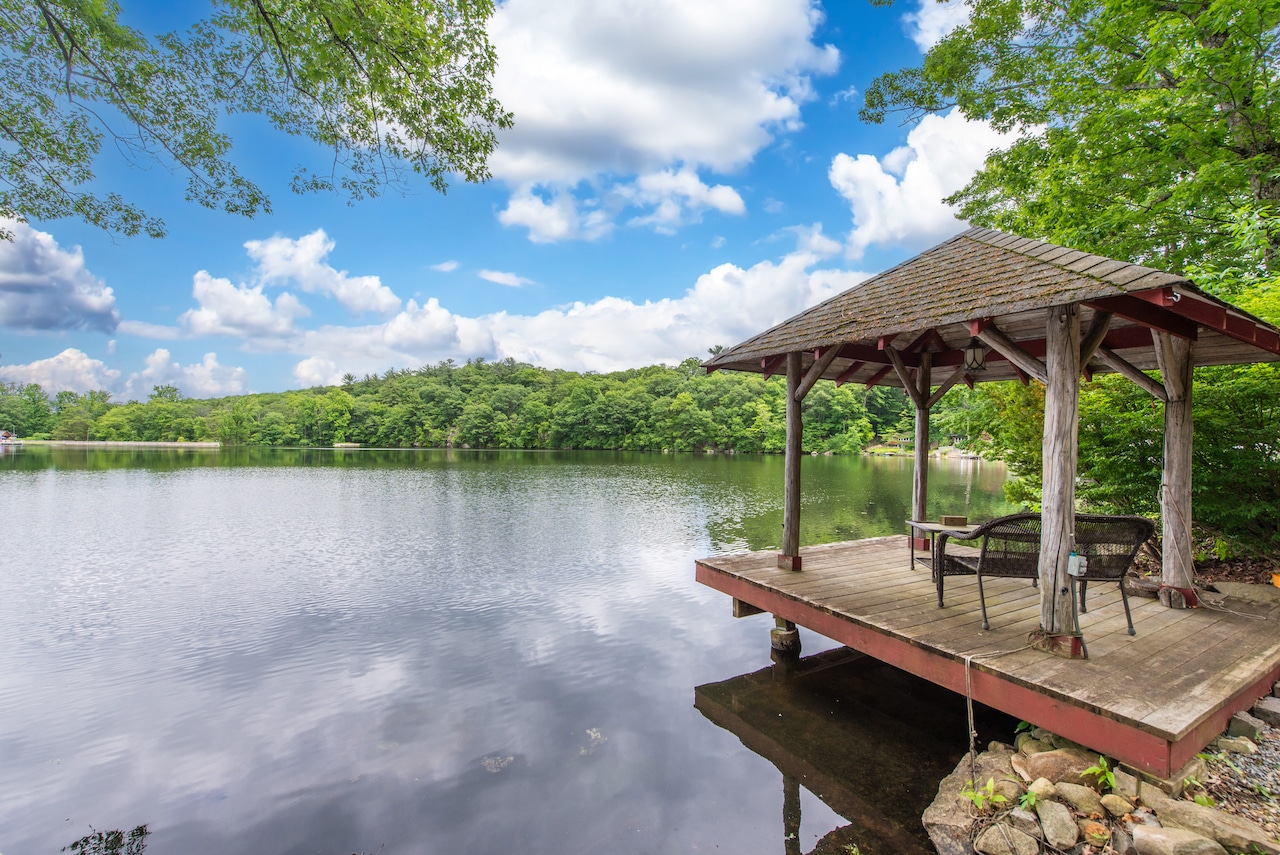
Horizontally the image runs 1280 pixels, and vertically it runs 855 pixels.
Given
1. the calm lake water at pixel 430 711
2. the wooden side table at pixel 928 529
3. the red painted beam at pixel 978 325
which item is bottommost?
the calm lake water at pixel 430 711

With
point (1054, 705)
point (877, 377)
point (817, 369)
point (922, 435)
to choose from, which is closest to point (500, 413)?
point (877, 377)

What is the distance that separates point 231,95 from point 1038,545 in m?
8.17

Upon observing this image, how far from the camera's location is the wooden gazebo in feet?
11.7

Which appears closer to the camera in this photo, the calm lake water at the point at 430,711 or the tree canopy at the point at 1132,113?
the calm lake water at the point at 430,711

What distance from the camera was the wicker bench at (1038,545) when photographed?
379 centimetres

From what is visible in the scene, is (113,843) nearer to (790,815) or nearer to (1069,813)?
(790,815)

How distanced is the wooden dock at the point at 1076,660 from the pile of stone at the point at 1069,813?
167 millimetres

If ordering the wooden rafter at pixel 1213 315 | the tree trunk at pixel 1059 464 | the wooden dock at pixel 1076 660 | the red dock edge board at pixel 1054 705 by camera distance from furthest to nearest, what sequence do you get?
the tree trunk at pixel 1059 464, the wooden rafter at pixel 1213 315, the wooden dock at pixel 1076 660, the red dock edge board at pixel 1054 705

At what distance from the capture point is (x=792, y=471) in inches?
235

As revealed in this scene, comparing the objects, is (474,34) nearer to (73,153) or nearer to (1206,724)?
(73,153)

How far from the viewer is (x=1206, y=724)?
2930 mm

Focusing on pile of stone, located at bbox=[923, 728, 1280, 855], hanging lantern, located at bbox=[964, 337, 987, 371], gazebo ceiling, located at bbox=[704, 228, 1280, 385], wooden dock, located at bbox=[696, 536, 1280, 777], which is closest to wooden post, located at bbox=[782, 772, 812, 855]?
pile of stone, located at bbox=[923, 728, 1280, 855]

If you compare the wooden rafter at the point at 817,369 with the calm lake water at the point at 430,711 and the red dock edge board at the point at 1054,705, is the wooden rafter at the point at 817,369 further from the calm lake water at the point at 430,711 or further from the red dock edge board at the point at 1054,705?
the calm lake water at the point at 430,711

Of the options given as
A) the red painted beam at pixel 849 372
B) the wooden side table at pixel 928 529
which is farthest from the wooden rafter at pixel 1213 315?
the red painted beam at pixel 849 372
